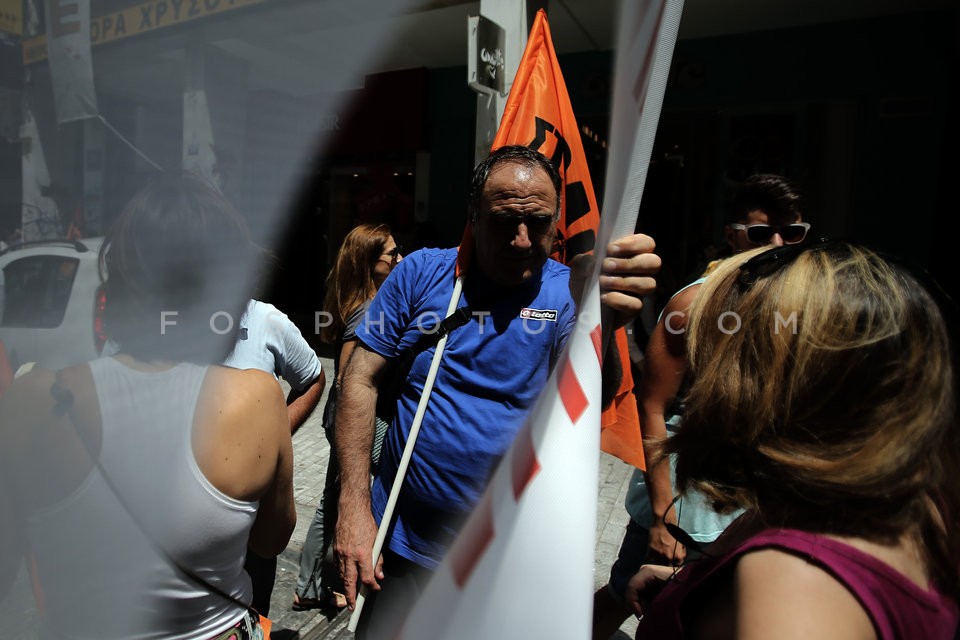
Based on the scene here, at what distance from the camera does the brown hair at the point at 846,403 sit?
85cm

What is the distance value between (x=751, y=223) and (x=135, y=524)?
268 centimetres

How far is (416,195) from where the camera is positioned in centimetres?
899

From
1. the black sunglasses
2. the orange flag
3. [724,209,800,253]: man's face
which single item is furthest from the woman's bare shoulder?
[724,209,800,253]: man's face

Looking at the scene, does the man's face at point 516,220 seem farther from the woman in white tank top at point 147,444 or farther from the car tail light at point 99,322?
the car tail light at point 99,322

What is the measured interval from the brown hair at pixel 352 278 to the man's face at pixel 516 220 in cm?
134

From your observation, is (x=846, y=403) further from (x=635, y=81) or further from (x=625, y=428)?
(x=625, y=428)

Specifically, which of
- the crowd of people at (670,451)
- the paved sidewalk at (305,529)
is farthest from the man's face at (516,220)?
the paved sidewalk at (305,529)

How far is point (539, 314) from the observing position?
188 cm

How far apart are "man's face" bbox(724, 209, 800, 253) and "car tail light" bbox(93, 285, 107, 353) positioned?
262cm

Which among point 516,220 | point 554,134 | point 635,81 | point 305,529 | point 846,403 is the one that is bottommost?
point 305,529

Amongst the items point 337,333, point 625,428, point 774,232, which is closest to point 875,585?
point 625,428

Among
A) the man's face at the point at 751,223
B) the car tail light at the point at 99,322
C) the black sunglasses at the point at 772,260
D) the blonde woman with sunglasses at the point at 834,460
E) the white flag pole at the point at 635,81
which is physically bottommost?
the blonde woman with sunglasses at the point at 834,460

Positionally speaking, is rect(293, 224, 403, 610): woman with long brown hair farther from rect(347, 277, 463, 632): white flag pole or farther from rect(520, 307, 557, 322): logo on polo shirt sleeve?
rect(520, 307, 557, 322): logo on polo shirt sleeve

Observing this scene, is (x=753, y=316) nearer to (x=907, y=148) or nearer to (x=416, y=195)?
(x=907, y=148)
